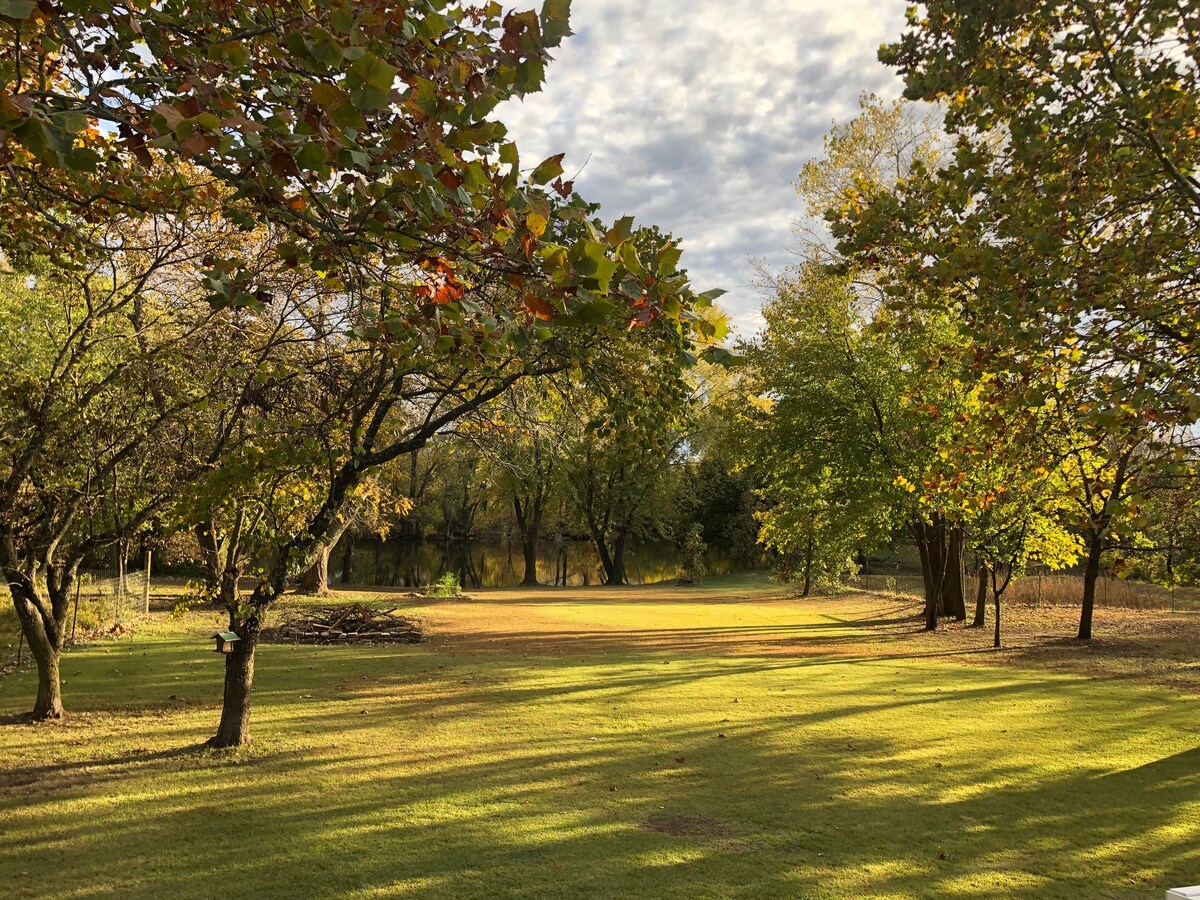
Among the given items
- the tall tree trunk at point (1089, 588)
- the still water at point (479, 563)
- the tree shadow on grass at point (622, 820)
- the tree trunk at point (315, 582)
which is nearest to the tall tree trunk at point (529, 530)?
the still water at point (479, 563)

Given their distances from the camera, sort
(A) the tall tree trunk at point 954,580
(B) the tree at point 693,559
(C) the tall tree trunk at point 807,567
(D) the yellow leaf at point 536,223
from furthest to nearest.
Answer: (B) the tree at point 693,559 < (C) the tall tree trunk at point 807,567 < (A) the tall tree trunk at point 954,580 < (D) the yellow leaf at point 536,223

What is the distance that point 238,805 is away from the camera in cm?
600

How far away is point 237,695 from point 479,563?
4388 centimetres

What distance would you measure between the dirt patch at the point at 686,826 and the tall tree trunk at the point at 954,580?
50.1 feet

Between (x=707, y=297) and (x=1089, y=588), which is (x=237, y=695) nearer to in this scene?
(x=707, y=297)

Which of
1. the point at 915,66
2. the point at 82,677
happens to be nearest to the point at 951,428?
the point at 915,66

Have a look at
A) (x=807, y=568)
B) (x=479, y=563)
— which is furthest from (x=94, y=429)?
(x=479, y=563)

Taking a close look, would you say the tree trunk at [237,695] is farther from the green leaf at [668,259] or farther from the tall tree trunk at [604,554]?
the tall tree trunk at [604,554]

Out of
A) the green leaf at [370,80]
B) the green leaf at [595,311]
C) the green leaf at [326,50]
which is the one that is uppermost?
the green leaf at [326,50]

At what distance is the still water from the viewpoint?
39688mm

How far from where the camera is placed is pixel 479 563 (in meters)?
50.8

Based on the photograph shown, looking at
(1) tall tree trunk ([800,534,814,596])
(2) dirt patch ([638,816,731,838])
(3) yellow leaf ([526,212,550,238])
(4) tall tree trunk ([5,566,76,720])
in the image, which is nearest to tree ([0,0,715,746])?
(3) yellow leaf ([526,212,550,238])

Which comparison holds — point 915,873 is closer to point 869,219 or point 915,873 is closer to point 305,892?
point 305,892

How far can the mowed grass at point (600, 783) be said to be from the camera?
4.89 metres
